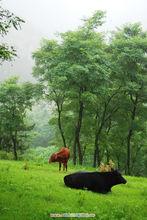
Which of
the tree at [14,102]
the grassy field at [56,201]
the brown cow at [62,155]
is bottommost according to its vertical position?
the grassy field at [56,201]

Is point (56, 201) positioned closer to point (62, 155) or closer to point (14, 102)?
point (62, 155)

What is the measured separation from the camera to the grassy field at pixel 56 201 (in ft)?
50.1

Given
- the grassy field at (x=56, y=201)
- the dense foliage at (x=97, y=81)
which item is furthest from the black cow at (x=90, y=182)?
Result: the dense foliage at (x=97, y=81)

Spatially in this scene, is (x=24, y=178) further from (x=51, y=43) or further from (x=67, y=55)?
(x=51, y=43)

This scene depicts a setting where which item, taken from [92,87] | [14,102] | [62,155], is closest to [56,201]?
[62,155]

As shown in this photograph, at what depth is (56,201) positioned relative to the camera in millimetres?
17484

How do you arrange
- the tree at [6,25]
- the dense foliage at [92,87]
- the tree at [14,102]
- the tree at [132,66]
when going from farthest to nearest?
the tree at [14,102]
the tree at [132,66]
the dense foliage at [92,87]
the tree at [6,25]

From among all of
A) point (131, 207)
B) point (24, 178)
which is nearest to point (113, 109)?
point (24, 178)

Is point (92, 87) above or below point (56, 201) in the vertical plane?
above

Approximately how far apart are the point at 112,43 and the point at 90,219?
3723 cm

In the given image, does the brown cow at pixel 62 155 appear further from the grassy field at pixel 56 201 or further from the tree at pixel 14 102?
the tree at pixel 14 102

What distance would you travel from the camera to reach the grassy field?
1528 cm

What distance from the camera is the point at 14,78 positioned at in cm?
5762

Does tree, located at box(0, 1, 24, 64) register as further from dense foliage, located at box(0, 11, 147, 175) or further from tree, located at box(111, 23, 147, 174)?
tree, located at box(111, 23, 147, 174)
